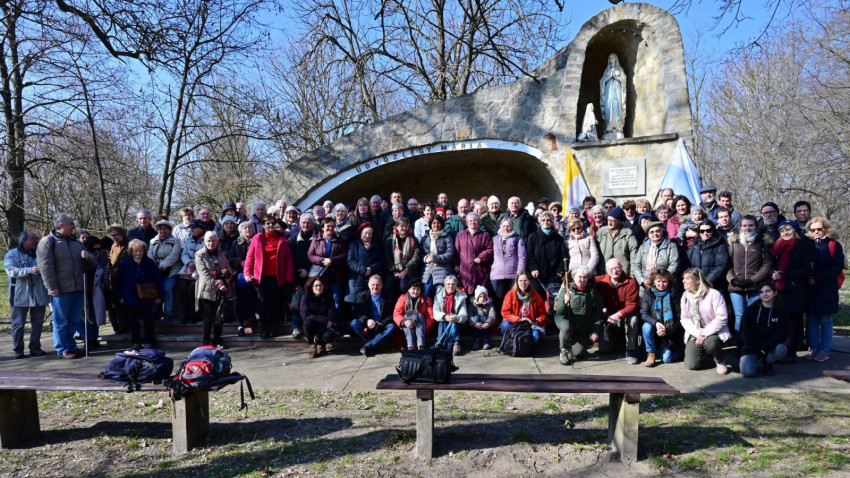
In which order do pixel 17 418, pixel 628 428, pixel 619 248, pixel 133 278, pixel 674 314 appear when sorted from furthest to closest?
pixel 133 278 → pixel 619 248 → pixel 674 314 → pixel 17 418 → pixel 628 428

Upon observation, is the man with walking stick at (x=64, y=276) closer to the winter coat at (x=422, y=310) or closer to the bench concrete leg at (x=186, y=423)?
the bench concrete leg at (x=186, y=423)

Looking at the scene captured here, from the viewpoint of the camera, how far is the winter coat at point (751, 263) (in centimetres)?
561

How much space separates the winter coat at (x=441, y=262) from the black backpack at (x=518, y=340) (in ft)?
3.39

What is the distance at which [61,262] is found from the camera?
20.0 feet

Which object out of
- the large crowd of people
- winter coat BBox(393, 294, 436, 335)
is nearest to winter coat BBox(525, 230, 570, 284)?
the large crowd of people

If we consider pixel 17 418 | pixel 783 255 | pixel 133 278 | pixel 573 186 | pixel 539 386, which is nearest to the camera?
pixel 539 386

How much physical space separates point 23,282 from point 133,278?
1.17 meters

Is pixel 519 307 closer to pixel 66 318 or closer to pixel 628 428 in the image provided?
pixel 628 428

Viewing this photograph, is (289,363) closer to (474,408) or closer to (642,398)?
(474,408)

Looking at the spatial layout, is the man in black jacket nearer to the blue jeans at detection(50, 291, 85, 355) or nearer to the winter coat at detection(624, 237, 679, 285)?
the winter coat at detection(624, 237, 679, 285)

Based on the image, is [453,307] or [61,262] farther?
[453,307]

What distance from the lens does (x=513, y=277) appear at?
6.41 m

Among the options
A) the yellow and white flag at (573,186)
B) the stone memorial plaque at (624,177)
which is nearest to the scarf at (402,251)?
the yellow and white flag at (573,186)

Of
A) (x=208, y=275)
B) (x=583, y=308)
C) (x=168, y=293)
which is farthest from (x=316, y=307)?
(x=583, y=308)
